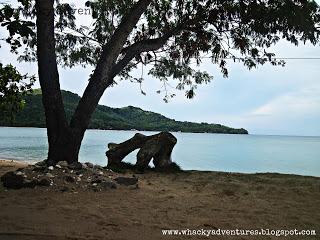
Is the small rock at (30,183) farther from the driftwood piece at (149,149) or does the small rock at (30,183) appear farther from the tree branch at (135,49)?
the driftwood piece at (149,149)

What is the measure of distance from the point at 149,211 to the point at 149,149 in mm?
5762

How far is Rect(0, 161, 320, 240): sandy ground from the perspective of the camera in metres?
4.26

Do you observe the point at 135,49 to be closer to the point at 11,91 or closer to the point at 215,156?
the point at 11,91

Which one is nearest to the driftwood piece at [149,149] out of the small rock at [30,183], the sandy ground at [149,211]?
the sandy ground at [149,211]

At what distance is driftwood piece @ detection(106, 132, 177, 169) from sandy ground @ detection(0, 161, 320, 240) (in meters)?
3.23

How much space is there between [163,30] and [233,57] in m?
2.22

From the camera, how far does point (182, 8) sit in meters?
9.77

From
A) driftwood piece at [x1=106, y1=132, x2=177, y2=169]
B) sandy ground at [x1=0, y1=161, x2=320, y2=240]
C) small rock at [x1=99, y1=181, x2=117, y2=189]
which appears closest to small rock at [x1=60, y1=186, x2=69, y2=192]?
sandy ground at [x1=0, y1=161, x2=320, y2=240]

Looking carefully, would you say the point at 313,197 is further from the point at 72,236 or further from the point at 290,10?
the point at 72,236

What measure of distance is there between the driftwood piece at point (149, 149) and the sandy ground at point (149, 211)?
3228 mm

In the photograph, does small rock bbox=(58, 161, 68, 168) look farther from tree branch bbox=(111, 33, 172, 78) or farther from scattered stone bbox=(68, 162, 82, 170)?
tree branch bbox=(111, 33, 172, 78)

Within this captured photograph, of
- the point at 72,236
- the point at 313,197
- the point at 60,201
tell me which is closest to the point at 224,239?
the point at 72,236

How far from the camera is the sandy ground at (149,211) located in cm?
426

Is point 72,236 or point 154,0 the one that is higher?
point 154,0
